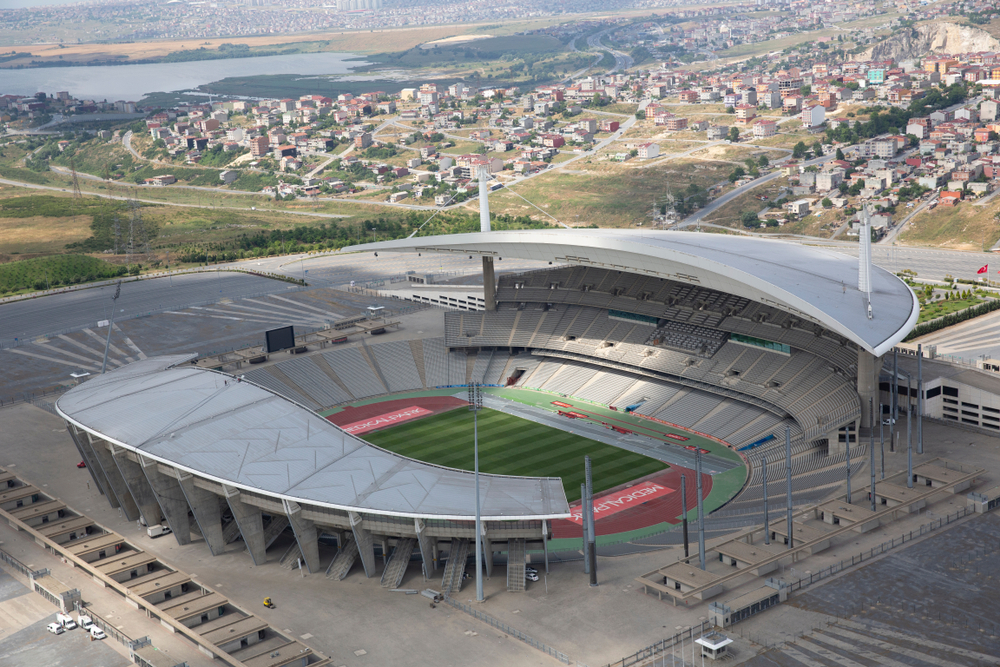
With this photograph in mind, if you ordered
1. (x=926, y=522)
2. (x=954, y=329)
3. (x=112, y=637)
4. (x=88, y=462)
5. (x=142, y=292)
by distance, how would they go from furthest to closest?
(x=142, y=292)
(x=954, y=329)
(x=88, y=462)
(x=926, y=522)
(x=112, y=637)

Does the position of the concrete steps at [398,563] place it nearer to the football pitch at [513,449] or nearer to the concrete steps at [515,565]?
the concrete steps at [515,565]

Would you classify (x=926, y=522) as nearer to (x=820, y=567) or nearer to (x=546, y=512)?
(x=820, y=567)

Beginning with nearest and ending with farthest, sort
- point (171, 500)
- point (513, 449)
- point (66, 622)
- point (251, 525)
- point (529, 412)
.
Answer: point (66, 622), point (251, 525), point (171, 500), point (513, 449), point (529, 412)

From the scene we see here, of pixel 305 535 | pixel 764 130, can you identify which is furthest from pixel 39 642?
pixel 764 130

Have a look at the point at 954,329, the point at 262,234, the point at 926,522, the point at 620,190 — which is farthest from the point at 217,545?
the point at 620,190

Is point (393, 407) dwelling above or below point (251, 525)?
below

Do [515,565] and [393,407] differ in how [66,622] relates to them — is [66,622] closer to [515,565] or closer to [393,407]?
[515,565]

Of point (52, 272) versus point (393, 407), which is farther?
point (52, 272)
